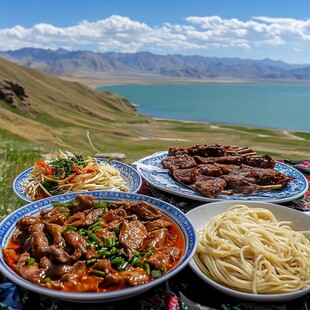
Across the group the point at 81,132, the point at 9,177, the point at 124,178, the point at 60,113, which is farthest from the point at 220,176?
the point at 60,113

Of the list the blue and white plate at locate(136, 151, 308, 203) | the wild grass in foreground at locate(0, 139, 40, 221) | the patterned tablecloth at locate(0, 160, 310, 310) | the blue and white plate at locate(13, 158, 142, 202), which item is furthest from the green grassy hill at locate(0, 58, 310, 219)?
the patterned tablecloth at locate(0, 160, 310, 310)

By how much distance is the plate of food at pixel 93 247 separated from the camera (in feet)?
7.13

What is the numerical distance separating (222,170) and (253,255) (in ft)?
5.84

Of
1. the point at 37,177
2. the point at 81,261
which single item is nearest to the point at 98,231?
the point at 81,261

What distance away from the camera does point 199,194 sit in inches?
152

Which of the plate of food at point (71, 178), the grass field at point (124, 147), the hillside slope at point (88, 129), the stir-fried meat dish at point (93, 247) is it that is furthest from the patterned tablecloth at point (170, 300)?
the hillside slope at point (88, 129)

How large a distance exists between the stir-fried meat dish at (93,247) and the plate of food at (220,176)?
1.01 meters

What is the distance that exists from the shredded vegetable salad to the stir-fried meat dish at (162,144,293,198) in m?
0.73

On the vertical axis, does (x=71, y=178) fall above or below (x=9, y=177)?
above

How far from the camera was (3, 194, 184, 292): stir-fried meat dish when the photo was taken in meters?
2.22

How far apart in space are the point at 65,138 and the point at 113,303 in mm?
43368

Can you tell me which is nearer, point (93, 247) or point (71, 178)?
point (93, 247)

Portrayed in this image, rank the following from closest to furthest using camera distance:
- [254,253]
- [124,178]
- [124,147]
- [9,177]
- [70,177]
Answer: [254,253] → [70,177] → [124,178] → [9,177] → [124,147]

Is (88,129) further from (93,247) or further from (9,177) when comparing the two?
(93,247)
